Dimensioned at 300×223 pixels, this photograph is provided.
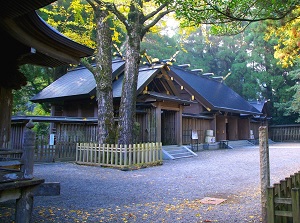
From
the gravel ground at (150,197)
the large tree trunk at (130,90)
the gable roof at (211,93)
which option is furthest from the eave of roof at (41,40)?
the gable roof at (211,93)

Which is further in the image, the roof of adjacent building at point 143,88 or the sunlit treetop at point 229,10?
the roof of adjacent building at point 143,88

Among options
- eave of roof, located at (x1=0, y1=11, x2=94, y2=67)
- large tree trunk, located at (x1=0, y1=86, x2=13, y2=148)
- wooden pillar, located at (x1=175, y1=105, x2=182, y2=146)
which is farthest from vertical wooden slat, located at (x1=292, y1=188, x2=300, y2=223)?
wooden pillar, located at (x1=175, y1=105, x2=182, y2=146)

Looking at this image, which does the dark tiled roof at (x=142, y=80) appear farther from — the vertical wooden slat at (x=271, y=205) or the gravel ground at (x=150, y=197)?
the vertical wooden slat at (x=271, y=205)

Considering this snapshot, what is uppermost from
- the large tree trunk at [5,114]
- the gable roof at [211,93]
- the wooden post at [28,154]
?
the gable roof at [211,93]

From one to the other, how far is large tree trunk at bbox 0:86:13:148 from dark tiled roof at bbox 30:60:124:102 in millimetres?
11341

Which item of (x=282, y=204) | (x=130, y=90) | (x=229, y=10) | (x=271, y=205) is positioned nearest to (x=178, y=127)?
(x=130, y=90)

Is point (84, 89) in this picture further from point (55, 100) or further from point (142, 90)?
point (142, 90)

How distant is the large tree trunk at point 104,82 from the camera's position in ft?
46.3

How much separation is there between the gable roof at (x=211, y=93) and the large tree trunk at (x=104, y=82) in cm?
1207

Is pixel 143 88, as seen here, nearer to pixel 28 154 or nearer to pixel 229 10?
pixel 229 10

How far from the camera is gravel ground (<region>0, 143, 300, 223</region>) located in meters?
5.52

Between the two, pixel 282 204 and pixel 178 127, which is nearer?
pixel 282 204

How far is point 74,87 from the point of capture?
20.4 m

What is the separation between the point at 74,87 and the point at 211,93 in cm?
1480
